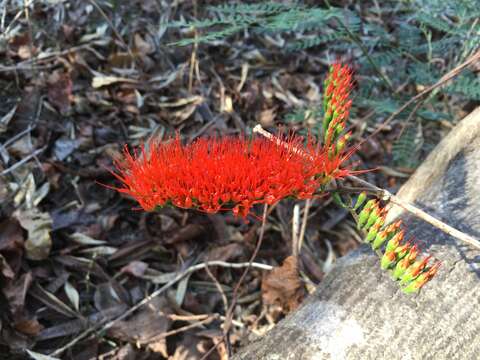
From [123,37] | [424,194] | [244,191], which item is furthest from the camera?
[123,37]

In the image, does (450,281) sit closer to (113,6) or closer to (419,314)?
(419,314)

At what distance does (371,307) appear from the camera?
1.22 meters

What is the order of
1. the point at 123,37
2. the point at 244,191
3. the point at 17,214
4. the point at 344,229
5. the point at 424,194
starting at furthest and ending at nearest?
the point at 123,37 → the point at 344,229 → the point at 17,214 → the point at 424,194 → the point at 244,191

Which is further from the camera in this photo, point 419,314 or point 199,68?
point 199,68

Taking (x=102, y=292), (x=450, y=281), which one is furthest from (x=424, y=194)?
(x=102, y=292)

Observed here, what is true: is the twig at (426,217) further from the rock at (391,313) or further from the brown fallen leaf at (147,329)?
the brown fallen leaf at (147,329)

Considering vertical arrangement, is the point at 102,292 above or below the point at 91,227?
below

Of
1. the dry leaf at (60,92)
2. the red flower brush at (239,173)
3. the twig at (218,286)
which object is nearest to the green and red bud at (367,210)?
the red flower brush at (239,173)

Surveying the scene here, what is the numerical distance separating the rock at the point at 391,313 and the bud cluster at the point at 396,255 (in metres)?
0.16

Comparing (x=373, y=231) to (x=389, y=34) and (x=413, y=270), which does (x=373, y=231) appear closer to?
(x=413, y=270)

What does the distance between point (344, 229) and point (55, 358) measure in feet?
4.70

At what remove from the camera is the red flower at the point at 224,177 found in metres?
1.16

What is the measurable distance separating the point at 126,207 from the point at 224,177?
1.07 meters

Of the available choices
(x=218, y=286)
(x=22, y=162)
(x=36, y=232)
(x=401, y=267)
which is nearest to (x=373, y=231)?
(x=401, y=267)
